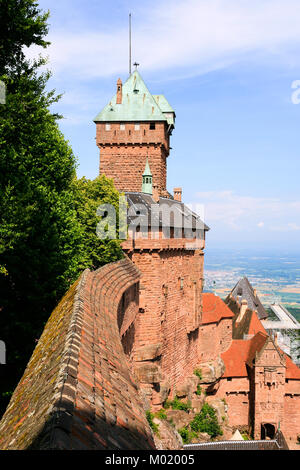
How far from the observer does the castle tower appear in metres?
39.3

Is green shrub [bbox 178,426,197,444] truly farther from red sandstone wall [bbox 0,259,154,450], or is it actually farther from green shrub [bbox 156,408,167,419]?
red sandstone wall [bbox 0,259,154,450]

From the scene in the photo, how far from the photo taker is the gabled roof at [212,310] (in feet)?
140

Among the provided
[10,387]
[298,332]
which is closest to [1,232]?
[10,387]

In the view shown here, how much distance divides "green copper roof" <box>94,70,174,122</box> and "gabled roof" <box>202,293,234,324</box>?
19.5 m

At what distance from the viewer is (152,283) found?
88.1ft

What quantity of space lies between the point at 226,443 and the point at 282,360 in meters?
12.0

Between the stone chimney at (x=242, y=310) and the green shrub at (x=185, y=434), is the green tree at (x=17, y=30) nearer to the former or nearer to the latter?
the green shrub at (x=185, y=434)

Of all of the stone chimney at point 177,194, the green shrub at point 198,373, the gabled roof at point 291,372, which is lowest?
the gabled roof at point 291,372

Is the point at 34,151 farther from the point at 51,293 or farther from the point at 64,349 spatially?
the point at 64,349

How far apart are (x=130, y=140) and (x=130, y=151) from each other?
3.35ft

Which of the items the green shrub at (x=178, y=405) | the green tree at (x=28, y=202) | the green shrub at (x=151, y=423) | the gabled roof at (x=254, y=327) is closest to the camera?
the green tree at (x=28, y=202)

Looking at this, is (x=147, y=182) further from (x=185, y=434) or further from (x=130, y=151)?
(x=185, y=434)
